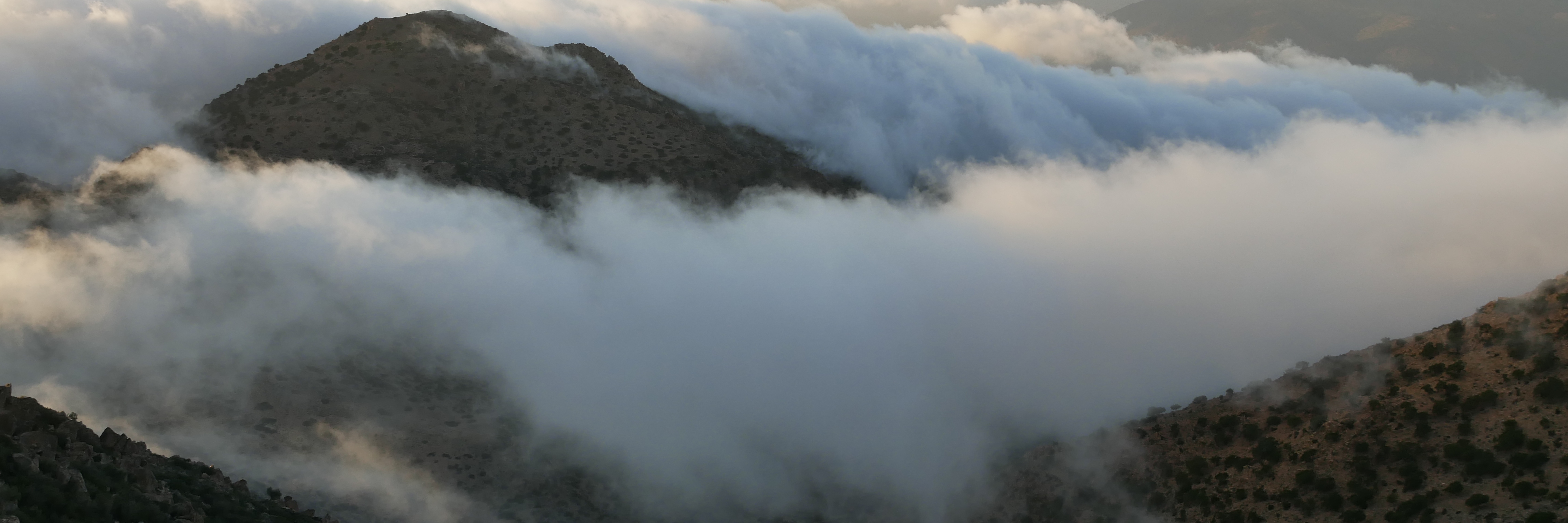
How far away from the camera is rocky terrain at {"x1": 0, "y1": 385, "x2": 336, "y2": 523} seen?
46.2m

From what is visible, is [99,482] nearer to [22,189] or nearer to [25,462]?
[25,462]

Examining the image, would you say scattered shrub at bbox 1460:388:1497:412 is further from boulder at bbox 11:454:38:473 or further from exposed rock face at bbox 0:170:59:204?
exposed rock face at bbox 0:170:59:204

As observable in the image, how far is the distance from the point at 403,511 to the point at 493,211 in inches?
4431

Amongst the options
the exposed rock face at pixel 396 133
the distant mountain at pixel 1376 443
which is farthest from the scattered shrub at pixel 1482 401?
the exposed rock face at pixel 396 133

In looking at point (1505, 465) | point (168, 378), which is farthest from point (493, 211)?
point (1505, 465)

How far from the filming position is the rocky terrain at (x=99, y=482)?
46.2 meters

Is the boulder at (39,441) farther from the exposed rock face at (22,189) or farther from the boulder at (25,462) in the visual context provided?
the exposed rock face at (22,189)

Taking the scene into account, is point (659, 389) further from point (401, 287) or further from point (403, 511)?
point (403, 511)

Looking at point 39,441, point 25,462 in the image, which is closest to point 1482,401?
point 25,462

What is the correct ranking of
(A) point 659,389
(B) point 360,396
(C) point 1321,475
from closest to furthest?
(C) point 1321,475, (B) point 360,396, (A) point 659,389

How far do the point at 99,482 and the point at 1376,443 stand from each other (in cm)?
8180

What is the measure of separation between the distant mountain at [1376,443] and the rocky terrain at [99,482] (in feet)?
209

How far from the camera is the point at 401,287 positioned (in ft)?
499

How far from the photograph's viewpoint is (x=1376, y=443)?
7612cm
